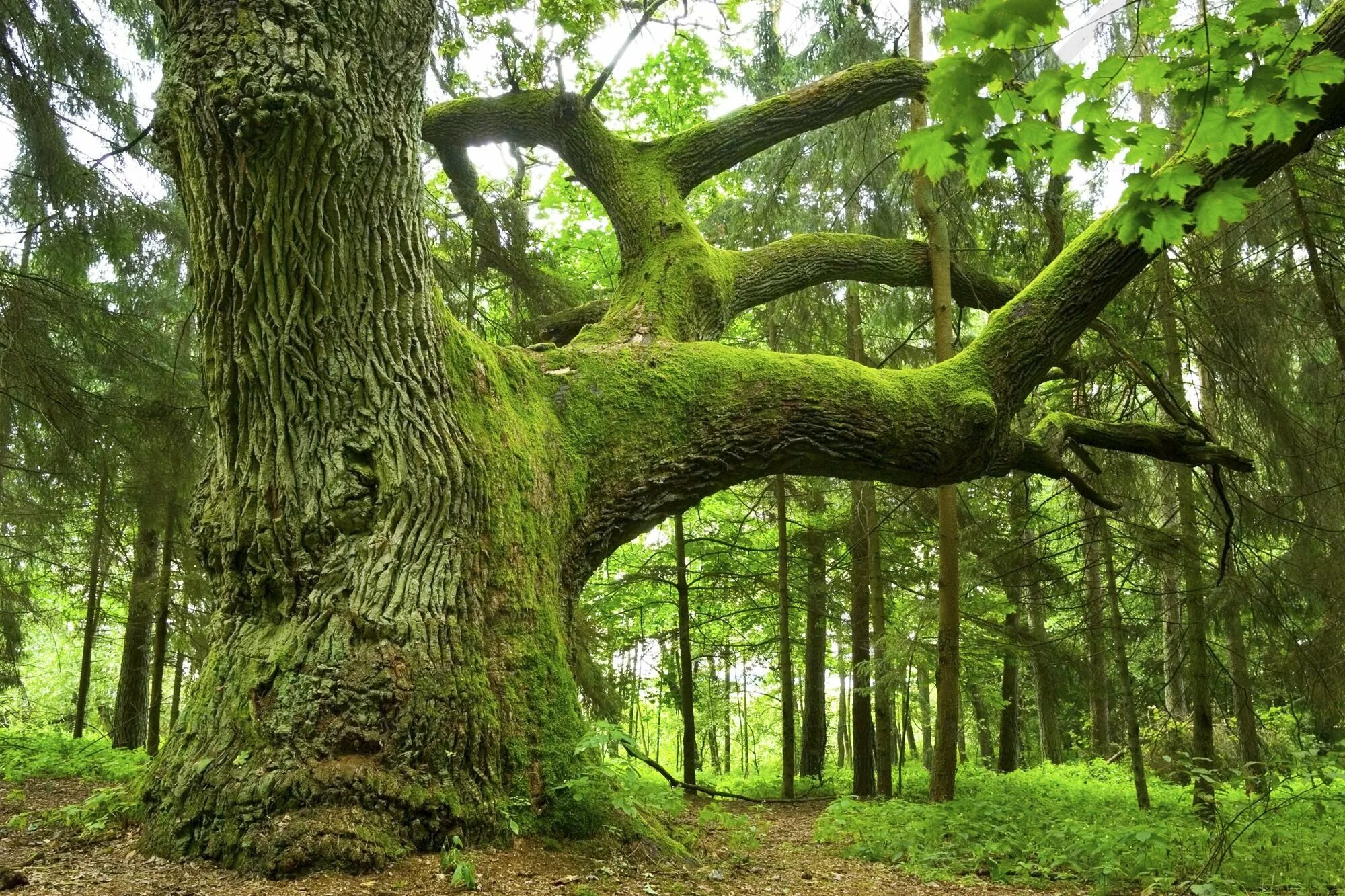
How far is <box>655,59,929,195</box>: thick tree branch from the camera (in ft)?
19.2

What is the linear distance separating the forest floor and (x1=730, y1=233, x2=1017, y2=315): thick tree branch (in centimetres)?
374

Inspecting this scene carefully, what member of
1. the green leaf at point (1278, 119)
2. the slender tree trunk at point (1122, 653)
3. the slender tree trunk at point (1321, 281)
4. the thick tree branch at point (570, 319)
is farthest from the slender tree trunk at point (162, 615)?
the slender tree trunk at point (1321, 281)

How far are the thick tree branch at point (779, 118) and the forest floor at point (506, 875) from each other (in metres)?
4.55

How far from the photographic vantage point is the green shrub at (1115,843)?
4.04 metres

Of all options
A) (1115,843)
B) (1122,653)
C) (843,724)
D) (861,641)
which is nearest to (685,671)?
(861,641)

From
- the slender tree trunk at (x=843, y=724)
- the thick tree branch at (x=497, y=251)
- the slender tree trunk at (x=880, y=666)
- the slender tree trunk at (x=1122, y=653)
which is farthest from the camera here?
the slender tree trunk at (x=843, y=724)

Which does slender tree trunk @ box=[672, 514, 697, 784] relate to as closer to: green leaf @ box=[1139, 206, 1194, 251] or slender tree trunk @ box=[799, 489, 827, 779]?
slender tree trunk @ box=[799, 489, 827, 779]

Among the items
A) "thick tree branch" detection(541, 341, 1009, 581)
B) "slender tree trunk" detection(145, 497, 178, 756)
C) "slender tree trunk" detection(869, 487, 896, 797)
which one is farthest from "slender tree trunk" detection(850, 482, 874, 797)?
"slender tree trunk" detection(145, 497, 178, 756)

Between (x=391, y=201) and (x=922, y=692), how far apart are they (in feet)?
59.2

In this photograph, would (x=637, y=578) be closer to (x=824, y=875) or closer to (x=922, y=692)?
(x=824, y=875)

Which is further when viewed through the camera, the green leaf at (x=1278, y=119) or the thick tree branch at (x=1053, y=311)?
the thick tree branch at (x=1053, y=311)

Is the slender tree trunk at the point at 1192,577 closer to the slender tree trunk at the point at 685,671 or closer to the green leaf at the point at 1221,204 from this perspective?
the slender tree trunk at the point at 685,671

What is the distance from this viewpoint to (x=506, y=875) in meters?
2.84

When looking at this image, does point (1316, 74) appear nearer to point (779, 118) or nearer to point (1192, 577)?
point (779, 118)
